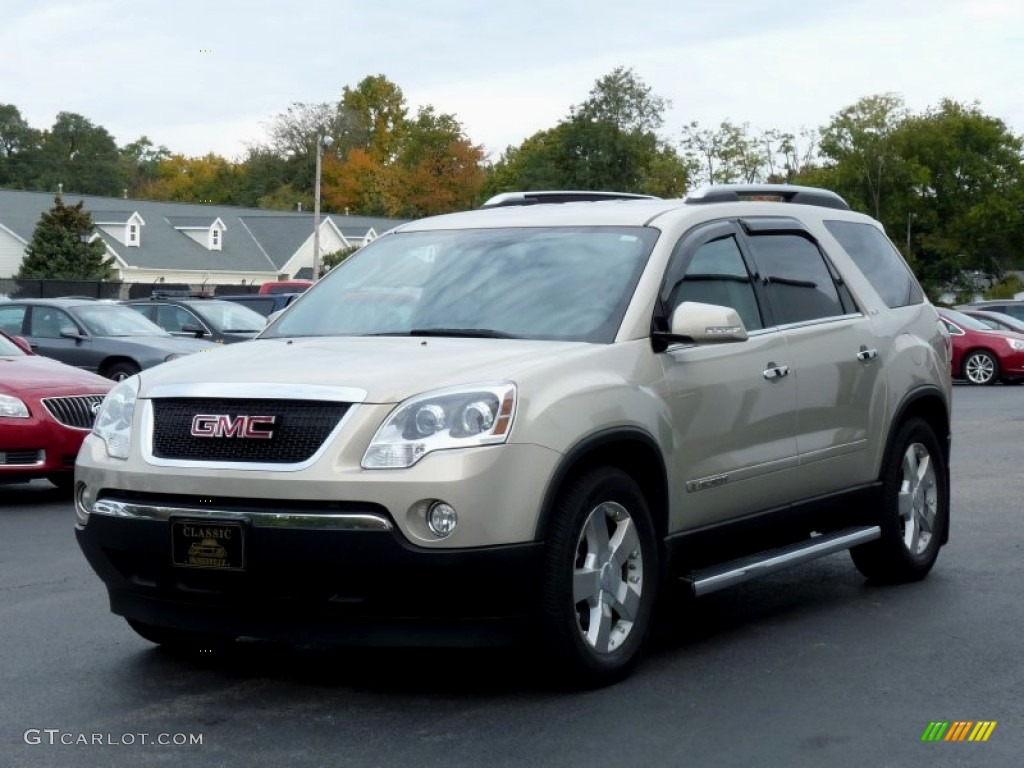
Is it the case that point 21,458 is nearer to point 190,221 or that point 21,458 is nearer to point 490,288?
point 490,288

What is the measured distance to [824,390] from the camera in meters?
7.48

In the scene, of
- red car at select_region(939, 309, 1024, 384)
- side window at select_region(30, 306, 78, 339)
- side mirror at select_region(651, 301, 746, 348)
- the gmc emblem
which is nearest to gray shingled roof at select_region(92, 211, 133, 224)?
red car at select_region(939, 309, 1024, 384)

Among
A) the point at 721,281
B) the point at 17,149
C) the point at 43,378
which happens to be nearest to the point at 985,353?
the point at 43,378

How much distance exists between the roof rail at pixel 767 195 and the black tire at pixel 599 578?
1749mm

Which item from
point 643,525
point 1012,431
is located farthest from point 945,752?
point 1012,431

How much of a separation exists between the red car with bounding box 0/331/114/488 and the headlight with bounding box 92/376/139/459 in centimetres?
606

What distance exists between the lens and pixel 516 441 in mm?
5586

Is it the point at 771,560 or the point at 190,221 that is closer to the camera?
the point at 771,560

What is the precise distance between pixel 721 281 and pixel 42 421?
6.67m

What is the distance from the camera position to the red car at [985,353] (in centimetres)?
3081

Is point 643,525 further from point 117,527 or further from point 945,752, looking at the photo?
point 117,527

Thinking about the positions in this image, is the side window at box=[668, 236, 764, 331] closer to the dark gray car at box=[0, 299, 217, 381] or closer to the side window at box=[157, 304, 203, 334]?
the dark gray car at box=[0, 299, 217, 381]

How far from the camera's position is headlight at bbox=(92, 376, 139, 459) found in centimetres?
608

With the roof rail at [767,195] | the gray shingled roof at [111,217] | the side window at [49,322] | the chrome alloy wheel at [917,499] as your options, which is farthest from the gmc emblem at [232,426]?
the gray shingled roof at [111,217]
